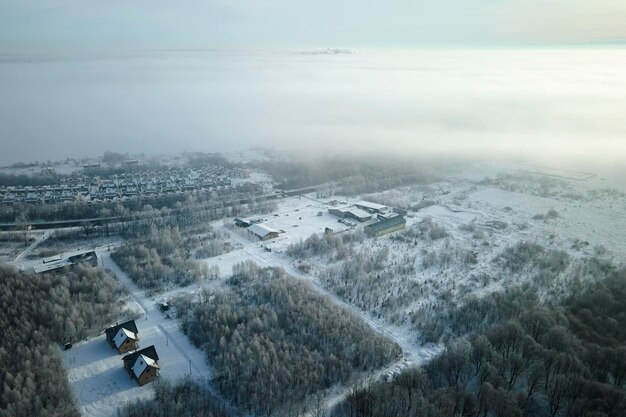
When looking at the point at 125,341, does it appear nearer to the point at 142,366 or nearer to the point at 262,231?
the point at 142,366

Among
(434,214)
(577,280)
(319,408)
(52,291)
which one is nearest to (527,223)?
(434,214)

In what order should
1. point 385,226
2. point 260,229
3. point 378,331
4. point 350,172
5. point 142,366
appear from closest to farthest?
point 142,366, point 378,331, point 260,229, point 385,226, point 350,172

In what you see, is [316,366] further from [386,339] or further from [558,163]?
[558,163]

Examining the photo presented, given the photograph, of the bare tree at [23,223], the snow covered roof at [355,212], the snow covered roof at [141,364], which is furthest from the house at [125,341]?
the snow covered roof at [355,212]

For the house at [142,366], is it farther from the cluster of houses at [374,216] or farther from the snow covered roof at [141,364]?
the cluster of houses at [374,216]

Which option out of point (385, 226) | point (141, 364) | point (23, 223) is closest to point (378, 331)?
point (141, 364)

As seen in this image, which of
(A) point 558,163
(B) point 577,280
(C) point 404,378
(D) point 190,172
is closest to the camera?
(C) point 404,378
